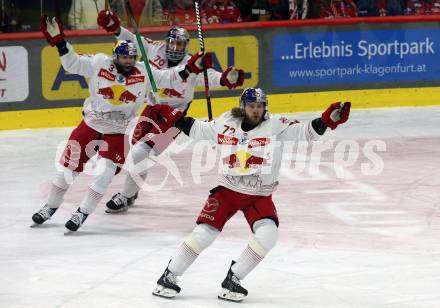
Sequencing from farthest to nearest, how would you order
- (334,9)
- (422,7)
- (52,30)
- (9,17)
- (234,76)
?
(422,7) → (334,9) → (9,17) → (52,30) → (234,76)

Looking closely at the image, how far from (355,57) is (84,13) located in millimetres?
3468

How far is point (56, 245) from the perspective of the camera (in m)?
8.43

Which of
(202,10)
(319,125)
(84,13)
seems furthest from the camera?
(202,10)

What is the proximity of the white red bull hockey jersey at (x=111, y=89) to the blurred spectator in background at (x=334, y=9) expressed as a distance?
17.6 ft

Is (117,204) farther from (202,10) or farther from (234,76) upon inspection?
(202,10)

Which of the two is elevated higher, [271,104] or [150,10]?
[150,10]

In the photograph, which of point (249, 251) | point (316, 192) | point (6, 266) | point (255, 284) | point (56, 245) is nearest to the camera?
point (249, 251)

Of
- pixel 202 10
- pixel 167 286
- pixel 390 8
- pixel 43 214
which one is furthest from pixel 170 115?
pixel 390 8

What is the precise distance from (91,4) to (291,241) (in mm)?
5477

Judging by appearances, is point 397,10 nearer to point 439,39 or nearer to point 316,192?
point 439,39

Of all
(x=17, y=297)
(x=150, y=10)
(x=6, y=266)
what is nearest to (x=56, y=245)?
(x=6, y=266)

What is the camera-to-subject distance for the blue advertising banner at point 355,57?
13883 millimetres

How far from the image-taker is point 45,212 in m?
9.03

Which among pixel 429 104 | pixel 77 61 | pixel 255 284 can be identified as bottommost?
pixel 429 104
